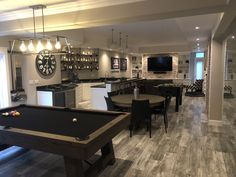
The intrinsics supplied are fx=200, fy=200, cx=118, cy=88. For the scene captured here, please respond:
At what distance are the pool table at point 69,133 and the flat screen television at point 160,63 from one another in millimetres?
10199

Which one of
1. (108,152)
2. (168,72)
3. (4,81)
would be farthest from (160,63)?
(108,152)

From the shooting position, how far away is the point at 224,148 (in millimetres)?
4062

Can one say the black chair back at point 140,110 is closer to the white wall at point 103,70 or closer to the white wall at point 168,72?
the white wall at point 103,70

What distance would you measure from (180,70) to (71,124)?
41.7 feet

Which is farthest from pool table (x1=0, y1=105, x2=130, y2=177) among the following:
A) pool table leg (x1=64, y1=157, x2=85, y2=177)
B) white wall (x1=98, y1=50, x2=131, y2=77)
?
white wall (x1=98, y1=50, x2=131, y2=77)

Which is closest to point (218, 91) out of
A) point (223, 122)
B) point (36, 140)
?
point (223, 122)

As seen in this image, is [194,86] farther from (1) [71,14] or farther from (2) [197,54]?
(1) [71,14]

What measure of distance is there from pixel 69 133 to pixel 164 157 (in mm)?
1978

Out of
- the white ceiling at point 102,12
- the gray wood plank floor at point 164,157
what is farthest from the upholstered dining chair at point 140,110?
the white ceiling at point 102,12

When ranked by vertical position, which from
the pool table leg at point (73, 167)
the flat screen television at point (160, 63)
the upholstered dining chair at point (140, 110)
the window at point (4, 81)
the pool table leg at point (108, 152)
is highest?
the flat screen television at point (160, 63)

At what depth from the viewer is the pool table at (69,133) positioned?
2.22 m

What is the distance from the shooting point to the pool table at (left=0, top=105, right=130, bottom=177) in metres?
2.22

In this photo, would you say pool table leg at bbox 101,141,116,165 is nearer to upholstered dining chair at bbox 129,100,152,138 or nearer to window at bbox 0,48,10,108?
upholstered dining chair at bbox 129,100,152,138

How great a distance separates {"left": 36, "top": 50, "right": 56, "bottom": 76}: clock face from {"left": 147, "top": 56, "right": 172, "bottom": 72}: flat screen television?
7746 mm
